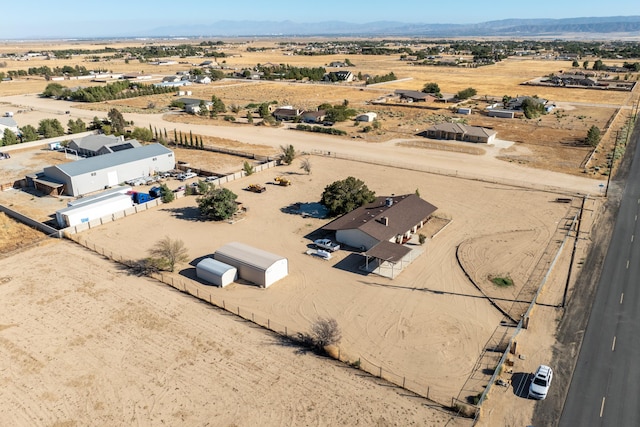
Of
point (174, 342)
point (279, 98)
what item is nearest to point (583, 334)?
point (174, 342)

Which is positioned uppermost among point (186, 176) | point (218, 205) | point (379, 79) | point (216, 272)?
point (379, 79)

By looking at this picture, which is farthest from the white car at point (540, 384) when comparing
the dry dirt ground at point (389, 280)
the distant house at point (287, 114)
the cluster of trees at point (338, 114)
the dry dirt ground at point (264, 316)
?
Answer: the distant house at point (287, 114)

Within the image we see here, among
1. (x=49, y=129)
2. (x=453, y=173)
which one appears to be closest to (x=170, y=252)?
(x=453, y=173)

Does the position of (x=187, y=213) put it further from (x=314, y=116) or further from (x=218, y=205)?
(x=314, y=116)

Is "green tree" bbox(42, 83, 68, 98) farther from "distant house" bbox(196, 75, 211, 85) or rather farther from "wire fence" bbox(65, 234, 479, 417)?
"wire fence" bbox(65, 234, 479, 417)

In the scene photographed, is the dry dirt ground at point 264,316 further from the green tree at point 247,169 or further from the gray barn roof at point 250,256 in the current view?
the green tree at point 247,169
